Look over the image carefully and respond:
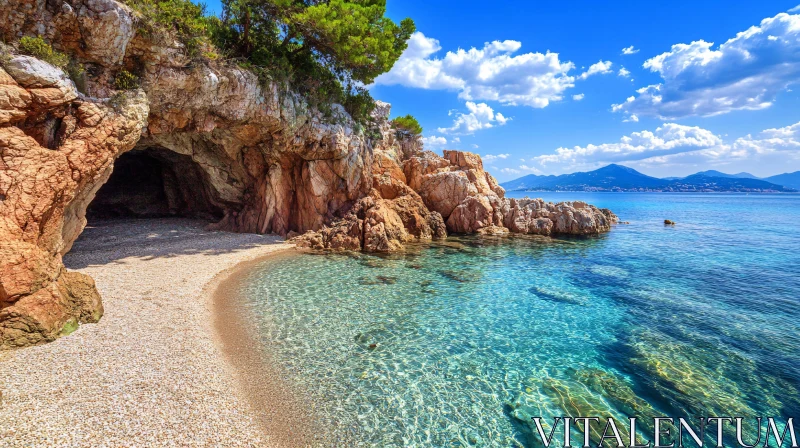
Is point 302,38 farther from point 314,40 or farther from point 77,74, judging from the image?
point 77,74

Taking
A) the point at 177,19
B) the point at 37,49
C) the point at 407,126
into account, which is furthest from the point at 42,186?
the point at 407,126

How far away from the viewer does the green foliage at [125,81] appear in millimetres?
14823

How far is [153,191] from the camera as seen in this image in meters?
32.8

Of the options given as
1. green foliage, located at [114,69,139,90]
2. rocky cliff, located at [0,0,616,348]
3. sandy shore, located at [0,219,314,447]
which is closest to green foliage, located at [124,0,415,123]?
rocky cliff, located at [0,0,616,348]

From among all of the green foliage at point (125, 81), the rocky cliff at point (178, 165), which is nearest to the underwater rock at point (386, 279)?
the rocky cliff at point (178, 165)

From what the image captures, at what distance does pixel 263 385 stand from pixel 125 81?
14989 mm

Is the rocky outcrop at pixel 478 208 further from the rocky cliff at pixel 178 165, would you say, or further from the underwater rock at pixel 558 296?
the underwater rock at pixel 558 296

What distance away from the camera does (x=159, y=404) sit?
23.0 feet

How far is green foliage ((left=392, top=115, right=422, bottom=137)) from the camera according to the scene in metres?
40.4

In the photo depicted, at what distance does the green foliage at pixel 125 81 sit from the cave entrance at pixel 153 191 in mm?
14848

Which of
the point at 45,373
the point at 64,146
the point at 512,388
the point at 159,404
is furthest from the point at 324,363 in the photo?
the point at 64,146

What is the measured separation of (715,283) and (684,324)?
816cm

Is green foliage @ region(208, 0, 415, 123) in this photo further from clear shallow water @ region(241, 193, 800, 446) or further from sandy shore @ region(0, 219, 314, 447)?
sandy shore @ region(0, 219, 314, 447)

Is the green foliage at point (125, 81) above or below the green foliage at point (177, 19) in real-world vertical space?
below
